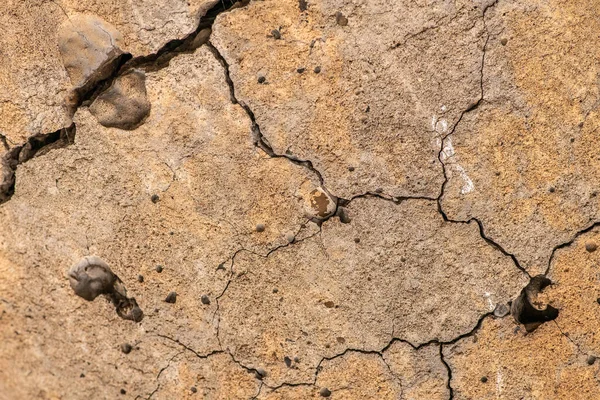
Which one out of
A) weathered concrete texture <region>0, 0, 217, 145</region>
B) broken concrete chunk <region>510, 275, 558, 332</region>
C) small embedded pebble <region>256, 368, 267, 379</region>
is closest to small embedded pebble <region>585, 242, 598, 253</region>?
broken concrete chunk <region>510, 275, 558, 332</region>

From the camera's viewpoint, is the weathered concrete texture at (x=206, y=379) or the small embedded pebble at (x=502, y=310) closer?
the small embedded pebble at (x=502, y=310)

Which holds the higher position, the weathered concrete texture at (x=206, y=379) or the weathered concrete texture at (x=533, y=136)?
the weathered concrete texture at (x=533, y=136)

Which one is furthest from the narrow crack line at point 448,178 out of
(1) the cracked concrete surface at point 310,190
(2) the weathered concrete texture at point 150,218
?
(2) the weathered concrete texture at point 150,218

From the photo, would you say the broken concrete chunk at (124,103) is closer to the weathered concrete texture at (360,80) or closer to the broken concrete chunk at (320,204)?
the weathered concrete texture at (360,80)

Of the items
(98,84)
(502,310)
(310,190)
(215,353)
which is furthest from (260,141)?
(502,310)

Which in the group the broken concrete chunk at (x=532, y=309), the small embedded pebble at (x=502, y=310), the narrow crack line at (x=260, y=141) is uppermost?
the broken concrete chunk at (x=532, y=309)

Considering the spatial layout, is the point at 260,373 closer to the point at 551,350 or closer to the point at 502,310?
the point at 502,310

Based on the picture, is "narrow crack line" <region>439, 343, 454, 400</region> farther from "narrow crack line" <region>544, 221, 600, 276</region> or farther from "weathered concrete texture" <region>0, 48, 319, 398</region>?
"weathered concrete texture" <region>0, 48, 319, 398</region>

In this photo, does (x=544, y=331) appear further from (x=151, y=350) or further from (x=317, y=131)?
(x=151, y=350)

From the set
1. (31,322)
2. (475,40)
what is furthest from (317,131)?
(31,322)
